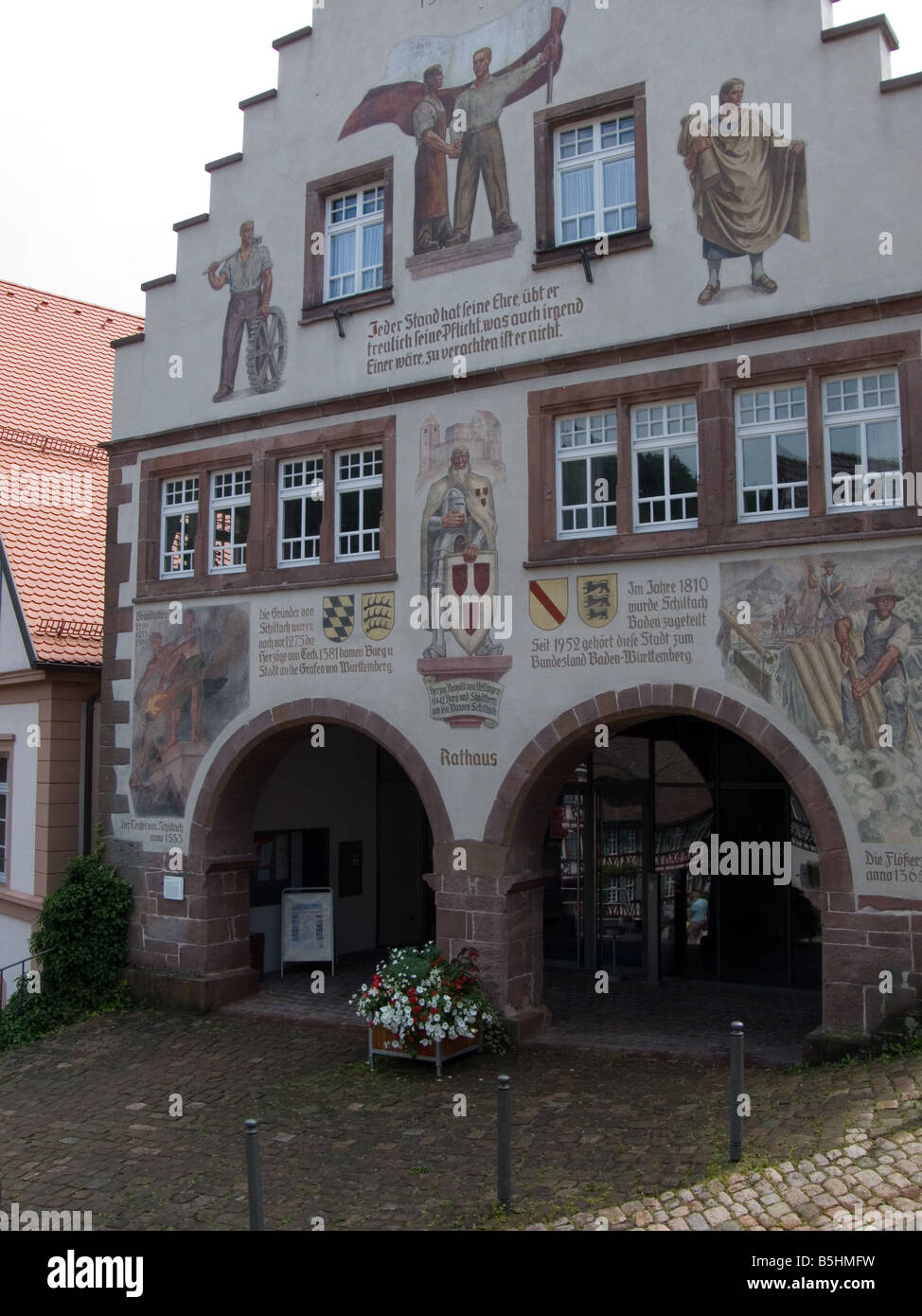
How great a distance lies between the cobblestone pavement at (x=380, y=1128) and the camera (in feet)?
27.1

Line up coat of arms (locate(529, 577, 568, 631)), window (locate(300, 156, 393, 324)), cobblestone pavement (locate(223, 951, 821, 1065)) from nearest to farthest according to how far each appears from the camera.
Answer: cobblestone pavement (locate(223, 951, 821, 1065)), coat of arms (locate(529, 577, 568, 631)), window (locate(300, 156, 393, 324))

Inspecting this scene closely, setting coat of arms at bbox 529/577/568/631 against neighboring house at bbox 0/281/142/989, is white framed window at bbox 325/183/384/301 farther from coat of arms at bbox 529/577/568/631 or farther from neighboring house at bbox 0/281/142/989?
neighboring house at bbox 0/281/142/989

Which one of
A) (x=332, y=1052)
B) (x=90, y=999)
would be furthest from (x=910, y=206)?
(x=90, y=999)

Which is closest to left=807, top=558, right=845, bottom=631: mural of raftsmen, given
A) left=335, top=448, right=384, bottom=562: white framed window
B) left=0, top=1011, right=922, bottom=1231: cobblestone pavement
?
left=0, top=1011, right=922, bottom=1231: cobblestone pavement

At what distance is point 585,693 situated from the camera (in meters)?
11.7

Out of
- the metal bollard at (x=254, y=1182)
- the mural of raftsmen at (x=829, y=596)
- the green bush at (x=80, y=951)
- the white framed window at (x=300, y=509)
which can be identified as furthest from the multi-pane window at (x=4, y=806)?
the mural of raftsmen at (x=829, y=596)

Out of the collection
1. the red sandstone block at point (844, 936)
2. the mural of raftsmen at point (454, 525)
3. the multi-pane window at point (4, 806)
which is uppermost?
the mural of raftsmen at point (454, 525)

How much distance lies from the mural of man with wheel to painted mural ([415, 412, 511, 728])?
2635 mm

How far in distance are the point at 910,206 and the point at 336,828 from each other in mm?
10764

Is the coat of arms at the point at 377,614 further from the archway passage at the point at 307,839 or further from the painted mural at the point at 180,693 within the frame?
the painted mural at the point at 180,693

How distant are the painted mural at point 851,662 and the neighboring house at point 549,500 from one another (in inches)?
1.1

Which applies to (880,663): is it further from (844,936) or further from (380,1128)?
(380,1128)

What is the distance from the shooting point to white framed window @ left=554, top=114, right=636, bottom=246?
39.3 ft
